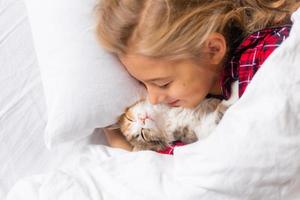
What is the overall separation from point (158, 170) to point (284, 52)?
29cm

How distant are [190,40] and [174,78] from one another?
0.26 feet

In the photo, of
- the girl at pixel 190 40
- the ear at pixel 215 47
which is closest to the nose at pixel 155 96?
the girl at pixel 190 40

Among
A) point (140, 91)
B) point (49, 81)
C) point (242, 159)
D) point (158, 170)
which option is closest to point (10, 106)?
point (49, 81)

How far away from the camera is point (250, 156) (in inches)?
29.5

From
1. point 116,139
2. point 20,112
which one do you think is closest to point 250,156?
point 116,139

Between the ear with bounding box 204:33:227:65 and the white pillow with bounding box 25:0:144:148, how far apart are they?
0.17 m

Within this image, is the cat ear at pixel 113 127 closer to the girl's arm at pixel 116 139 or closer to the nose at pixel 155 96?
the girl's arm at pixel 116 139

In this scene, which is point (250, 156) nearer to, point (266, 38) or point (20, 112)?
point (266, 38)

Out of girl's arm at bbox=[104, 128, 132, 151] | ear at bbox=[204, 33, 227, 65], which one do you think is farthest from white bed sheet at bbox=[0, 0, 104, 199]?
ear at bbox=[204, 33, 227, 65]

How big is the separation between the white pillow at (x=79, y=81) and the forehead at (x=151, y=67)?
0.07 meters

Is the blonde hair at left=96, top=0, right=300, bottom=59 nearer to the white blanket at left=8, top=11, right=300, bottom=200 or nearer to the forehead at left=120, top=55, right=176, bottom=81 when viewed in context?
the forehead at left=120, top=55, right=176, bottom=81

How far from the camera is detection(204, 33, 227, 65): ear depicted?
0.91 m

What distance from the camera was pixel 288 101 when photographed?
743 millimetres

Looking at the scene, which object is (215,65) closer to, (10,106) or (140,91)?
(140,91)
